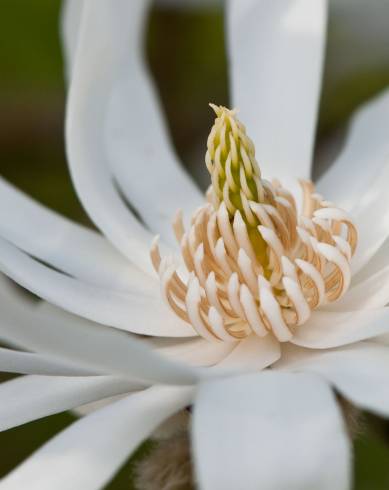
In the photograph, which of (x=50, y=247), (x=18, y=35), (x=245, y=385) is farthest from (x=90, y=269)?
(x=18, y=35)

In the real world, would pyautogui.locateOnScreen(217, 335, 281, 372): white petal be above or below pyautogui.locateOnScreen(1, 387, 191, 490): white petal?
above

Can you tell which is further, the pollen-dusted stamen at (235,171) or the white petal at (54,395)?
the pollen-dusted stamen at (235,171)

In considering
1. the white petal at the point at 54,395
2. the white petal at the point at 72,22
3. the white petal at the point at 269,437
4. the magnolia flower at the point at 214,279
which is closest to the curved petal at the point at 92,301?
the magnolia flower at the point at 214,279

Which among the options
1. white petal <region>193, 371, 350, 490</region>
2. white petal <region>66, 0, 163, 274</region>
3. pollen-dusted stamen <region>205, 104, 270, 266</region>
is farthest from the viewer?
white petal <region>66, 0, 163, 274</region>

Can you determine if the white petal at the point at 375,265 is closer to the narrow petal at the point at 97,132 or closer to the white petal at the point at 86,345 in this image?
the narrow petal at the point at 97,132

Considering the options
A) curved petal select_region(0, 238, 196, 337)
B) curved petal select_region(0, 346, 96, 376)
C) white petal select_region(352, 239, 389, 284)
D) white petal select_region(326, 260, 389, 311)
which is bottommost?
white petal select_region(326, 260, 389, 311)

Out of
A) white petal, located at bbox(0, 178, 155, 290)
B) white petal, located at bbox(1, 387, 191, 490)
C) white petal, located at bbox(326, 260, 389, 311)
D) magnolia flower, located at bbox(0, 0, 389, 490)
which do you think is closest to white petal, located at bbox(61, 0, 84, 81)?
magnolia flower, located at bbox(0, 0, 389, 490)

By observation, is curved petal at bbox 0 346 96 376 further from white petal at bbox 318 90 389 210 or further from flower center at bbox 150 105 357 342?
white petal at bbox 318 90 389 210

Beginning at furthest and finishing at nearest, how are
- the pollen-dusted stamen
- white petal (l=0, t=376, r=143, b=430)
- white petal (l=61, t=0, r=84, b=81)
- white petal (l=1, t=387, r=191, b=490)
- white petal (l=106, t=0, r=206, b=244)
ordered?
white petal (l=61, t=0, r=84, b=81) < white petal (l=106, t=0, r=206, b=244) < the pollen-dusted stamen < white petal (l=0, t=376, r=143, b=430) < white petal (l=1, t=387, r=191, b=490)
